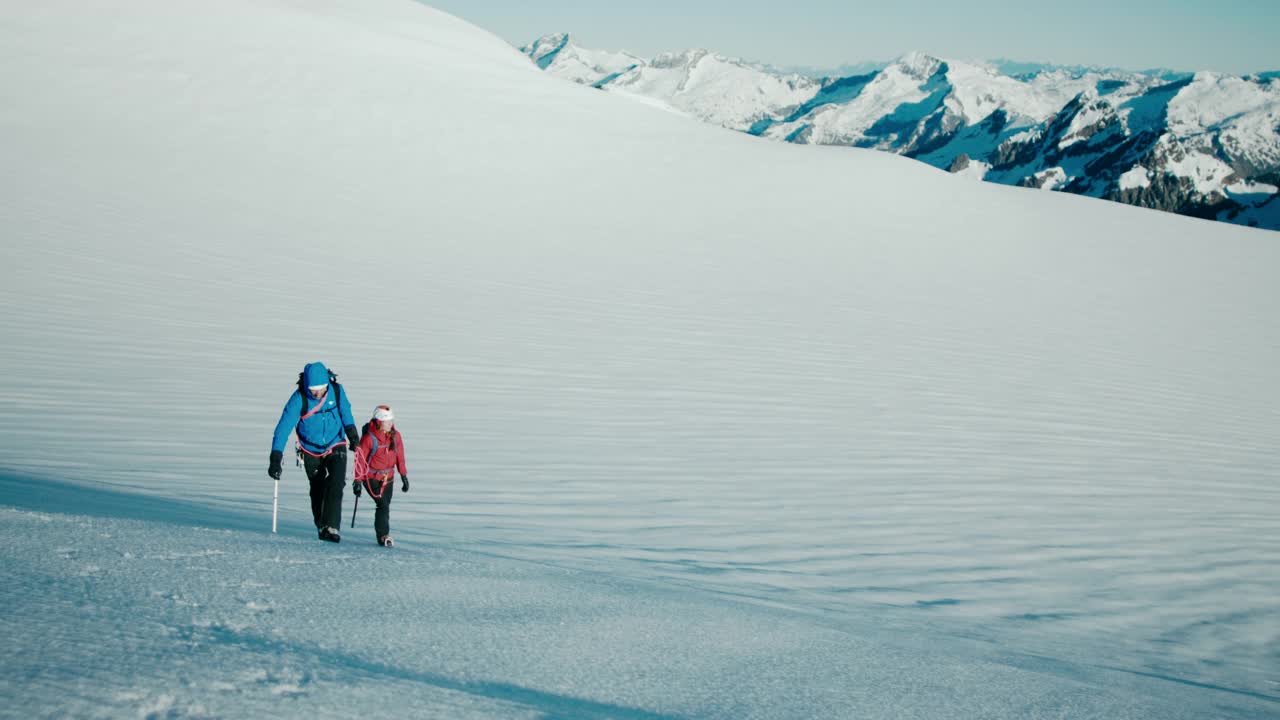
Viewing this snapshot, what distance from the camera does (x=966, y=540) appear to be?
5.41 m

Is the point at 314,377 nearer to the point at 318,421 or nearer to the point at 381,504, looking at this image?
the point at 318,421

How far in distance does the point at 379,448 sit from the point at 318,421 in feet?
1.09

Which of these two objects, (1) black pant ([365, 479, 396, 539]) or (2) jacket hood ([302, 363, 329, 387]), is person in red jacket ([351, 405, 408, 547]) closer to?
(1) black pant ([365, 479, 396, 539])

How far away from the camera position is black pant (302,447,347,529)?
14.0 ft

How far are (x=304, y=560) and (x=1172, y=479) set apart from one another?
6651 millimetres

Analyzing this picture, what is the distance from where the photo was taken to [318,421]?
14.0 feet

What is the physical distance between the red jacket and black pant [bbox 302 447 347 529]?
0.16 m

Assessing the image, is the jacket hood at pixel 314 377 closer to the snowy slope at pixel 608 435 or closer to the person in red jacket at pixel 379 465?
the person in red jacket at pixel 379 465

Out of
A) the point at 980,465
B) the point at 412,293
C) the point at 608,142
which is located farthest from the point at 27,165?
the point at 980,465

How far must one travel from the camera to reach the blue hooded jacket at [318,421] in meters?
4.20

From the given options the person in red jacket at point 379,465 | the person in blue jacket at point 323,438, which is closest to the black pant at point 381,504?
the person in red jacket at point 379,465

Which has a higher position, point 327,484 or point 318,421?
point 318,421

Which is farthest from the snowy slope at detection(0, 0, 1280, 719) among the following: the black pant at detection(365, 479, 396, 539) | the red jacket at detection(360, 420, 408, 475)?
the red jacket at detection(360, 420, 408, 475)

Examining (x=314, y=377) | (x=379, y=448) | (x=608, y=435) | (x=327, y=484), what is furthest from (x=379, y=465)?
(x=608, y=435)
